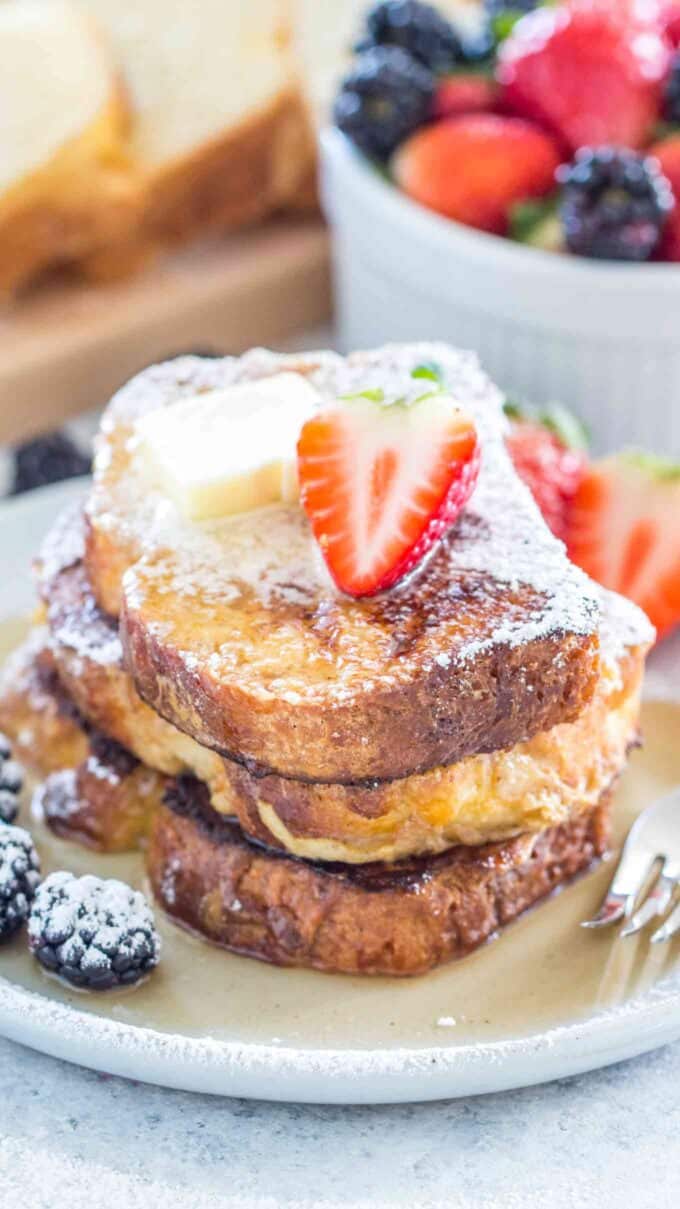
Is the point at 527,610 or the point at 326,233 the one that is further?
the point at 326,233

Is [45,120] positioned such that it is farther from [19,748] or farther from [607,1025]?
[607,1025]

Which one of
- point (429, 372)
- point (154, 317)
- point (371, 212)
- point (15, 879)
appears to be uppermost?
point (429, 372)

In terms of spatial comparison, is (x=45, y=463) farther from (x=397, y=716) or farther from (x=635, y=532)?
(x=397, y=716)

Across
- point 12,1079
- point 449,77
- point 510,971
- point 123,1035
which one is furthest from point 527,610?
point 449,77

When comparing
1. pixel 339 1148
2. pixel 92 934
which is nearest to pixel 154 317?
pixel 92 934

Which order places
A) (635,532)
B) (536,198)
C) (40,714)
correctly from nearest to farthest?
(40,714) → (635,532) → (536,198)

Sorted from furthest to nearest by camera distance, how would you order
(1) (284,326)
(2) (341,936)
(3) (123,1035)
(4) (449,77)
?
(1) (284,326) < (4) (449,77) < (2) (341,936) < (3) (123,1035)

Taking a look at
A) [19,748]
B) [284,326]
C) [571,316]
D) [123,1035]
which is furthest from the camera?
[284,326]

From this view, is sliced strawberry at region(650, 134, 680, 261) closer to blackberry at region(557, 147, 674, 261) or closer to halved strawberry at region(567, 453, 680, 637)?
blackberry at region(557, 147, 674, 261)
